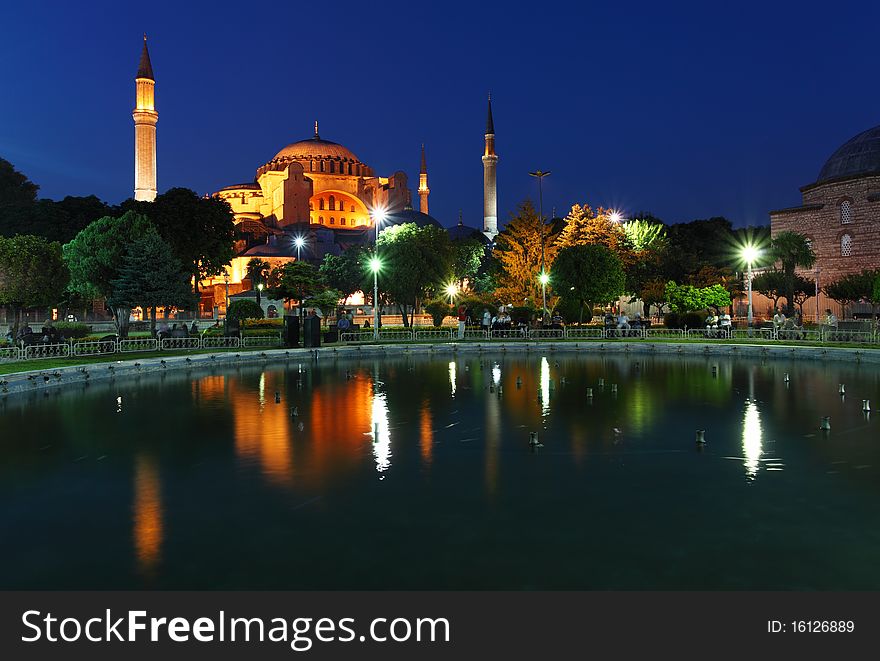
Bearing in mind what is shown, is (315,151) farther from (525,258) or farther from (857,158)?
(857,158)

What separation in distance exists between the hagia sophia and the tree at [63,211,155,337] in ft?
150

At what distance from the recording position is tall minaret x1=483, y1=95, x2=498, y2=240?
94000mm

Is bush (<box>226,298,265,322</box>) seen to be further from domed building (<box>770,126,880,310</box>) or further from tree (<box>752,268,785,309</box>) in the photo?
domed building (<box>770,126,880,310</box>)

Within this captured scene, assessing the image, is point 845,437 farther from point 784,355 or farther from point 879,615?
point 784,355

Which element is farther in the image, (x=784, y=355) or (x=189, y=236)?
(x=189, y=236)

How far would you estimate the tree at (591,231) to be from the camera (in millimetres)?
55000

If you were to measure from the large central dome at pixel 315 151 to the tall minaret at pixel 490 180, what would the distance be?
29.4 meters

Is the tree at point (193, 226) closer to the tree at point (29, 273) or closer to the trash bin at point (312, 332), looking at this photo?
the tree at point (29, 273)

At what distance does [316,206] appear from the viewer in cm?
10956

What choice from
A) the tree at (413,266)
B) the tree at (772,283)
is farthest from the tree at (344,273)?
the tree at (772,283)

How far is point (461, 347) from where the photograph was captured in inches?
1312

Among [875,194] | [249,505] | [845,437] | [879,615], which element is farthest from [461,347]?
[875,194]

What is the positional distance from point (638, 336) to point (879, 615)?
33.5m

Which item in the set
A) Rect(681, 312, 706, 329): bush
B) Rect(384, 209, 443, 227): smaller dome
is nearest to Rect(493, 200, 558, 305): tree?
Rect(681, 312, 706, 329): bush
